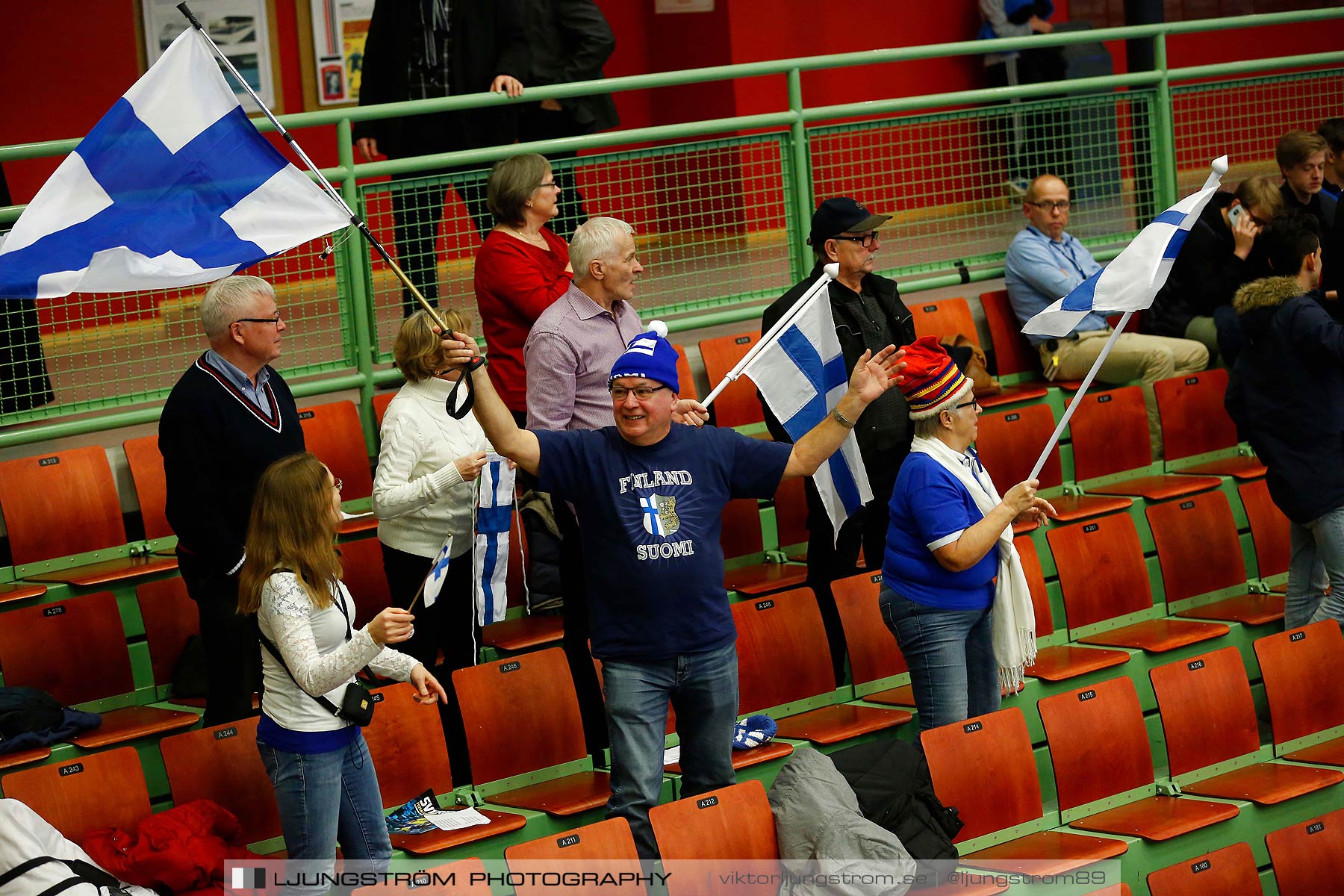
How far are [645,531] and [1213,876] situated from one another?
6.99 feet

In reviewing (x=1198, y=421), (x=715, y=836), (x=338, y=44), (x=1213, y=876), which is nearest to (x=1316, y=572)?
(x=1198, y=421)

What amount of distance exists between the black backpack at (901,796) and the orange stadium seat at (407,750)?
0.99 meters

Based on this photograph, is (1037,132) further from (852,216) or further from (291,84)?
(291,84)

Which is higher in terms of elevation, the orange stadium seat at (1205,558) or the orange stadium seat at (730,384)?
the orange stadium seat at (730,384)

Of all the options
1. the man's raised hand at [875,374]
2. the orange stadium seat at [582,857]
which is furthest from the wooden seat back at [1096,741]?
the orange stadium seat at [582,857]

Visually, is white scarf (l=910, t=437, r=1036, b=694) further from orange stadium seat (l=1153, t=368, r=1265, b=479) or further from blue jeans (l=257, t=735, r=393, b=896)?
orange stadium seat (l=1153, t=368, r=1265, b=479)

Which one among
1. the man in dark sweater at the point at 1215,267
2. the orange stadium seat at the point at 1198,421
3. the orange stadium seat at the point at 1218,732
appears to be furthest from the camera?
the man in dark sweater at the point at 1215,267

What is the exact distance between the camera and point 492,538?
17.4 feet

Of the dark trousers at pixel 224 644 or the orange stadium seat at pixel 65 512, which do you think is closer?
the dark trousers at pixel 224 644

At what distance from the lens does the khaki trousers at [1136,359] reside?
7867 mm

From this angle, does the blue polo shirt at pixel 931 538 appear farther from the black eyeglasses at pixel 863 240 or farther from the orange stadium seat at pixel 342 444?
the orange stadium seat at pixel 342 444

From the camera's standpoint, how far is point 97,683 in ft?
17.8

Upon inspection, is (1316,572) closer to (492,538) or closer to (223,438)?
(492,538)

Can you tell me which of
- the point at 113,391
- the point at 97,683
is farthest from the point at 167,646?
the point at 113,391
